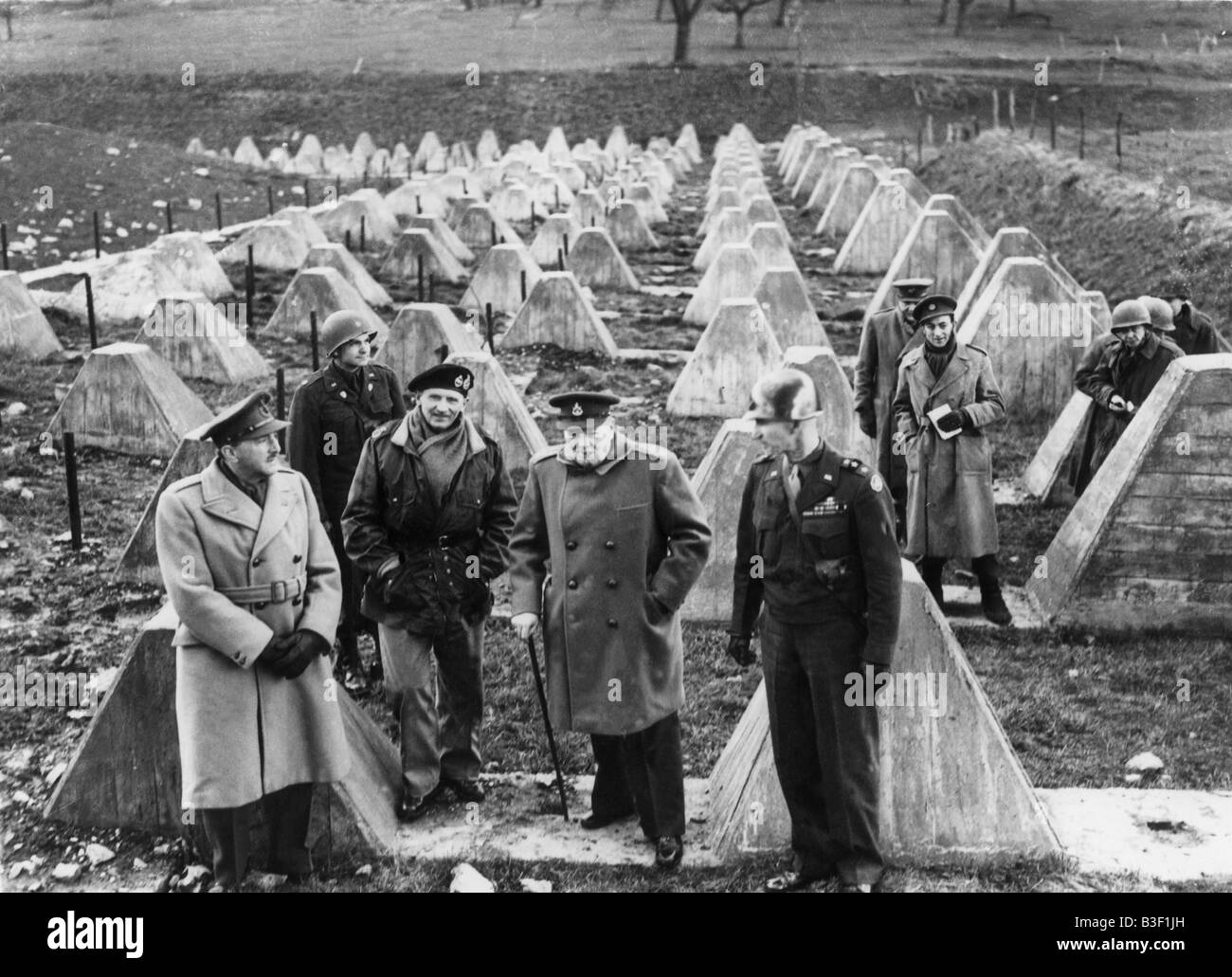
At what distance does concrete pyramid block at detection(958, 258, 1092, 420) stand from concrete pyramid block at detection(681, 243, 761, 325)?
4.48m

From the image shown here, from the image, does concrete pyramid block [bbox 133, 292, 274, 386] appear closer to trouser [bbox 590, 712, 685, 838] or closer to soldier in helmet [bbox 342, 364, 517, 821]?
soldier in helmet [bbox 342, 364, 517, 821]

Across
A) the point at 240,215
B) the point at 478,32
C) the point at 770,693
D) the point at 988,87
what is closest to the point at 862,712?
the point at 770,693

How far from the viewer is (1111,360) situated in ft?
28.6

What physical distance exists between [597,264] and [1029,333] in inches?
310

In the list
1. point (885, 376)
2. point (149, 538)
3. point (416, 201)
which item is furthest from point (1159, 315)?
point (416, 201)

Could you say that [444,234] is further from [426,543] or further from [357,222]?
[426,543]

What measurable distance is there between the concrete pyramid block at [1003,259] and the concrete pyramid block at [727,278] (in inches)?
127

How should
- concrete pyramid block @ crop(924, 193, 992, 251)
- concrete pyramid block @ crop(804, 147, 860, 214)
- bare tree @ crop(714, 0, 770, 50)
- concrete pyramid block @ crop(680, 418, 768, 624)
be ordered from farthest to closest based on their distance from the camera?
bare tree @ crop(714, 0, 770, 50) < concrete pyramid block @ crop(804, 147, 860, 214) < concrete pyramid block @ crop(924, 193, 992, 251) < concrete pyramid block @ crop(680, 418, 768, 624)

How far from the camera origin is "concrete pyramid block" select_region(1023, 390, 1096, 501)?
10.3 m

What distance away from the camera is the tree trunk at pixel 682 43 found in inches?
2040

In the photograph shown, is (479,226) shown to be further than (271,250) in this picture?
Yes

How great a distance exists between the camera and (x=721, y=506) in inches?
344

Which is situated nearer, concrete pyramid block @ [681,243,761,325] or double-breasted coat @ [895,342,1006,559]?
double-breasted coat @ [895,342,1006,559]

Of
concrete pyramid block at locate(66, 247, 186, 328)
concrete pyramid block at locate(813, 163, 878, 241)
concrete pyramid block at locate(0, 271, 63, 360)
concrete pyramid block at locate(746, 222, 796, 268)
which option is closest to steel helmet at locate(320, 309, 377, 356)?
concrete pyramid block at locate(0, 271, 63, 360)
